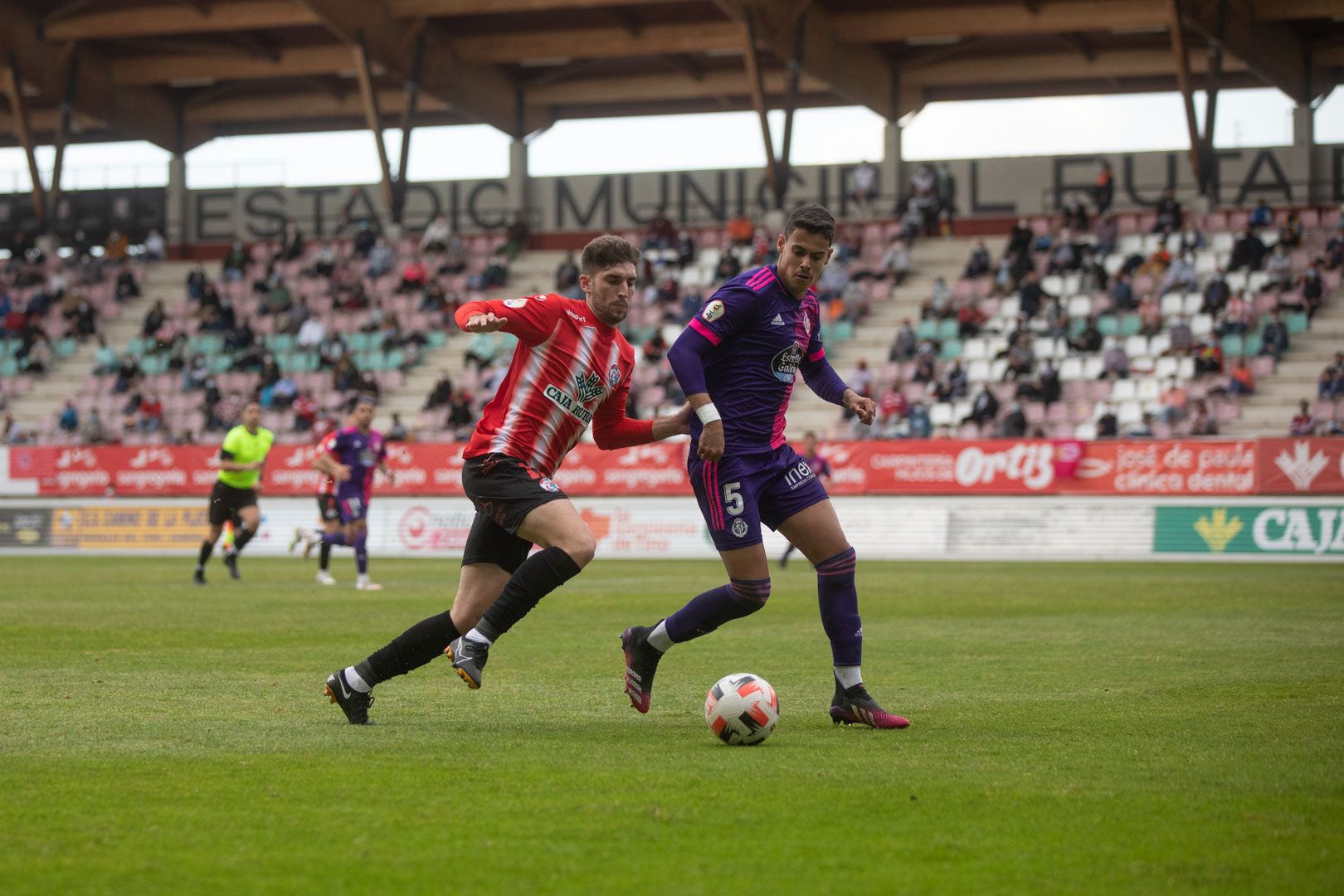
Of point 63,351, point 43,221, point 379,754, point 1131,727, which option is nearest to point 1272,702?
point 1131,727

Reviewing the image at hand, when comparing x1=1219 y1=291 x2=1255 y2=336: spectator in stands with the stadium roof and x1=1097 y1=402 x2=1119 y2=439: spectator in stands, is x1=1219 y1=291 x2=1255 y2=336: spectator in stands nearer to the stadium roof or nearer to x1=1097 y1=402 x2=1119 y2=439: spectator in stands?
x1=1097 y1=402 x2=1119 y2=439: spectator in stands

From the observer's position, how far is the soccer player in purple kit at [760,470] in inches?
295

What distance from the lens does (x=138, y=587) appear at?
19625 mm

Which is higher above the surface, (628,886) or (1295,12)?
(1295,12)

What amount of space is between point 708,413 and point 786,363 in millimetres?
680

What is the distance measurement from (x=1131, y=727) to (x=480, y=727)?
10.0 ft

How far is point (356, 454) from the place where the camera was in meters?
20.1

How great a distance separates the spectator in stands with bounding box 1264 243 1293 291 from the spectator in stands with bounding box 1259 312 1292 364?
63.6 inches

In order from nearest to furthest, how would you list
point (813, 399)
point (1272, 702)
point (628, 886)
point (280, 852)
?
1. point (628, 886)
2. point (280, 852)
3. point (1272, 702)
4. point (813, 399)

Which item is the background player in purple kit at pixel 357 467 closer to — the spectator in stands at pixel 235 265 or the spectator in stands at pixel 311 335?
the spectator in stands at pixel 311 335

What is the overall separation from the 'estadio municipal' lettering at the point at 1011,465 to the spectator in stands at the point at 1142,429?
78.7 inches

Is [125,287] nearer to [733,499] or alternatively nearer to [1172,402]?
[1172,402]

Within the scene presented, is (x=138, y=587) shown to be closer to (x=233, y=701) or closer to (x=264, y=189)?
(x=233, y=701)

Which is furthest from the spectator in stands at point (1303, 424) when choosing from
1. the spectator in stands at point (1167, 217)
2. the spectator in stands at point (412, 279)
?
the spectator in stands at point (412, 279)
